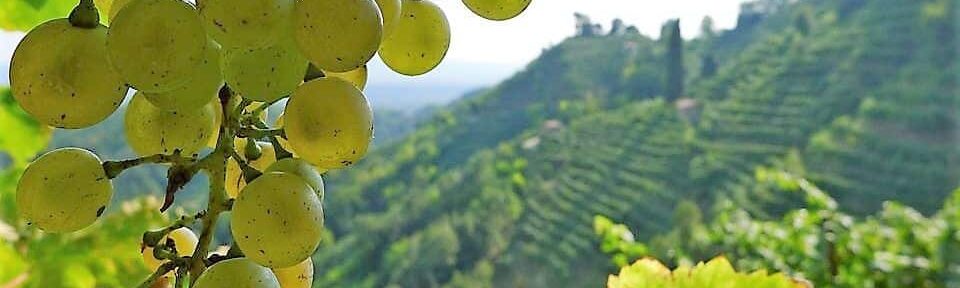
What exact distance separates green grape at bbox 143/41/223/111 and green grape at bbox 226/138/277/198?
13 mm

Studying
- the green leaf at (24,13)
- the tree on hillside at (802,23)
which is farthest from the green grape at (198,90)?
the tree on hillside at (802,23)

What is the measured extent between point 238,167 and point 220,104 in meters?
0.02

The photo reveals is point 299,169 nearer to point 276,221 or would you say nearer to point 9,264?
point 276,221

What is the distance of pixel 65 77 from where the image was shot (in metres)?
0.22

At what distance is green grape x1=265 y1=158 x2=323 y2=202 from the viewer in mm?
233

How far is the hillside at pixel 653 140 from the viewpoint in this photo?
5.90ft

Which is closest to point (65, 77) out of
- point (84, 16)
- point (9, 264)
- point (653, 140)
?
point (84, 16)

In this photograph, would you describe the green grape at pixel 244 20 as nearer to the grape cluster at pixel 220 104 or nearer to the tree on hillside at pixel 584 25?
the grape cluster at pixel 220 104

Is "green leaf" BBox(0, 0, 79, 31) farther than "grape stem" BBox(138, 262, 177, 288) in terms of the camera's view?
Yes

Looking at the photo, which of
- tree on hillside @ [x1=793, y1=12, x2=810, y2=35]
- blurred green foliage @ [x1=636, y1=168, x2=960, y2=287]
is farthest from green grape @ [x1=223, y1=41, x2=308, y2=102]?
tree on hillside @ [x1=793, y1=12, x2=810, y2=35]

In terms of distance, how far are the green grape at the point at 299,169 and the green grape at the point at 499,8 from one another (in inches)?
2.5

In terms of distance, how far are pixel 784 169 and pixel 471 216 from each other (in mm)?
568

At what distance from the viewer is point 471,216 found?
1.78 metres

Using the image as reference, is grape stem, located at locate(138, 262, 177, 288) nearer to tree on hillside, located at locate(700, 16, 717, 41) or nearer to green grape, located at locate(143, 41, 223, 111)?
green grape, located at locate(143, 41, 223, 111)
